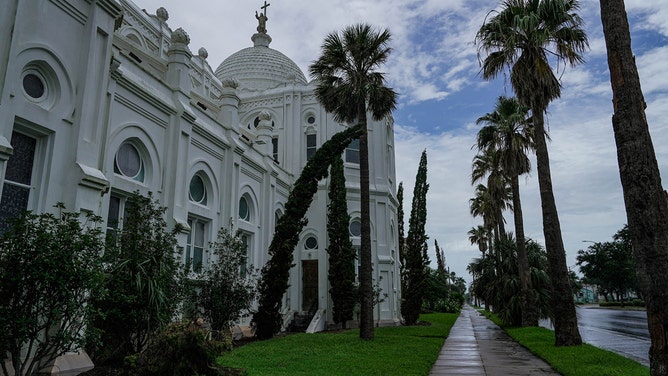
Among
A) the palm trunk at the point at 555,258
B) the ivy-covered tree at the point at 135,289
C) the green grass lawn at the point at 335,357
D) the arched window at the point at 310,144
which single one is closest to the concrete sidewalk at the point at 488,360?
the green grass lawn at the point at 335,357

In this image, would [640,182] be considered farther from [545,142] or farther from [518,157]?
[518,157]

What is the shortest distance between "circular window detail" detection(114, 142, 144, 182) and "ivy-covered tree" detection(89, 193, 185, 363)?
108 inches

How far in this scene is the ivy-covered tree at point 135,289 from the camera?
32.1 ft

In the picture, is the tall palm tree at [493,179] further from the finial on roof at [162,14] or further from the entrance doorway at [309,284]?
the finial on roof at [162,14]

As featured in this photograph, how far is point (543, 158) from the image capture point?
1747 centimetres

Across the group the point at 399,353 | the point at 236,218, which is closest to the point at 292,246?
the point at 236,218

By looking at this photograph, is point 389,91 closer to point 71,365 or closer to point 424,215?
point 424,215

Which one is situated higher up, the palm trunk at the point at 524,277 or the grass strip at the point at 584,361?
the palm trunk at the point at 524,277

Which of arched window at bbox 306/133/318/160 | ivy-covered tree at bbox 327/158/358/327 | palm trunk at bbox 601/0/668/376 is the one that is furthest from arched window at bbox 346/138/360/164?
palm trunk at bbox 601/0/668/376

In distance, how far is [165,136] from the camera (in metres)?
15.1

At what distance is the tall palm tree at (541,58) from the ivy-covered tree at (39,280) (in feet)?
46.9

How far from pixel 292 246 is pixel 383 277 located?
10070mm

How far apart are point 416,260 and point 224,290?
16.0 meters

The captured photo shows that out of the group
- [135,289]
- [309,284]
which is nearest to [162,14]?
[309,284]
